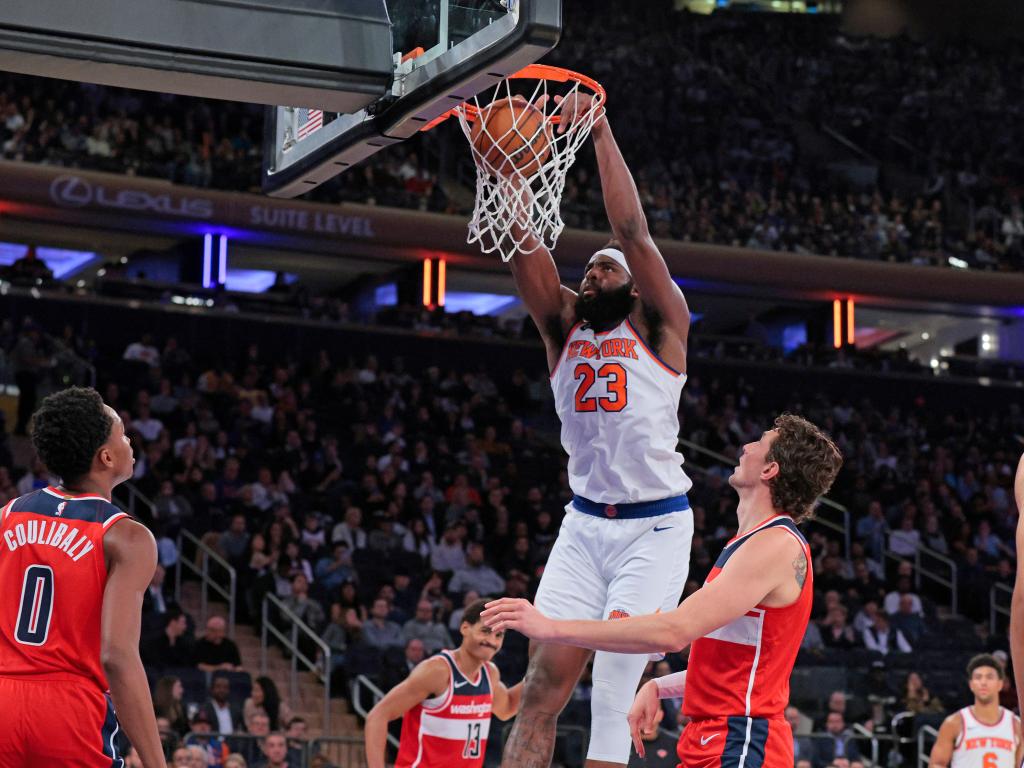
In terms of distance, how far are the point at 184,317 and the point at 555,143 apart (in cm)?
1767

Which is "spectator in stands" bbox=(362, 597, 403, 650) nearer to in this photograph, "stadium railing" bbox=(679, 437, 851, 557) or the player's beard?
"stadium railing" bbox=(679, 437, 851, 557)

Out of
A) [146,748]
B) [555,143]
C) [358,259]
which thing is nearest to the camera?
[146,748]

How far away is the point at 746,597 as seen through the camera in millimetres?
4434

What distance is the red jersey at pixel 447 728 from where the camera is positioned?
8180 millimetres

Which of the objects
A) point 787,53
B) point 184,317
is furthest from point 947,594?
point 787,53

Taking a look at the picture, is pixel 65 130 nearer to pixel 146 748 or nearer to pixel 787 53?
pixel 787 53

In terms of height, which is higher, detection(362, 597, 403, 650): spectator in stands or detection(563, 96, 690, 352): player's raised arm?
detection(563, 96, 690, 352): player's raised arm

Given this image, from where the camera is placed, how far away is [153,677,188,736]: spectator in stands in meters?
11.5

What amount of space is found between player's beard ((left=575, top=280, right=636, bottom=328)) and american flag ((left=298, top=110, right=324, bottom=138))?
4.62 feet

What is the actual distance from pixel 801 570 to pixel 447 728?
3991 millimetres

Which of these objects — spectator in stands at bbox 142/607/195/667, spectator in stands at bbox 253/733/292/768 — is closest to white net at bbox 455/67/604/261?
spectator in stands at bbox 253/733/292/768

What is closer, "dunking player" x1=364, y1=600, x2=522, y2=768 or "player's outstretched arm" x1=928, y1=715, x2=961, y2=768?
"dunking player" x1=364, y1=600, x2=522, y2=768

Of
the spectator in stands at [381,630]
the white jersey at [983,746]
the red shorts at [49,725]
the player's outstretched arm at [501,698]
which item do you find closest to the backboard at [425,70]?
the red shorts at [49,725]

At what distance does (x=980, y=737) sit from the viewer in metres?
9.42
